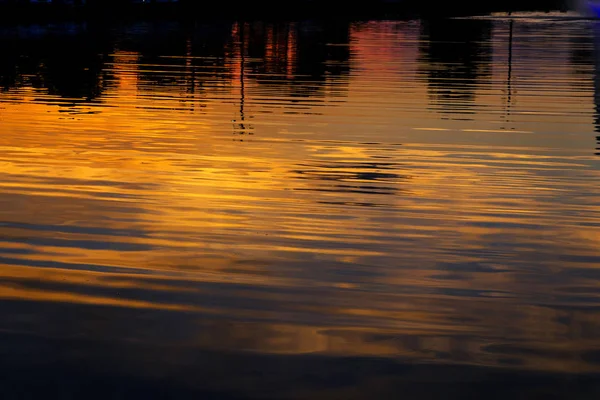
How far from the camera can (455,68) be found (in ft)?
108

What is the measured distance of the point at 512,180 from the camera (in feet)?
42.8

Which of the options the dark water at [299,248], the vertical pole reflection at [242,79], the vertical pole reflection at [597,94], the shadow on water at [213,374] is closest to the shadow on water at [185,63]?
the vertical pole reflection at [242,79]

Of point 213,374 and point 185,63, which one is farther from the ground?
point 185,63

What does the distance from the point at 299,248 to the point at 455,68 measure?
79.7 feet

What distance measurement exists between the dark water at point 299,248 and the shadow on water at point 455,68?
417 millimetres

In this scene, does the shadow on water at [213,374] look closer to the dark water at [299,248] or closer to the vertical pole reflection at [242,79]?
the dark water at [299,248]

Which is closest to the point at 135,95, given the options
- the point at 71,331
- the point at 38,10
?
the point at 71,331

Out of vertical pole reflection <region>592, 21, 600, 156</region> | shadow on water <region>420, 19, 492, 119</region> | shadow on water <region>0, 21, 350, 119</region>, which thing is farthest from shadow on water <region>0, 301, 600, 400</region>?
shadow on water <region>0, 21, 350, 119</region>

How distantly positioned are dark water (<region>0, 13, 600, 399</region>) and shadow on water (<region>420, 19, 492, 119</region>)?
42 centimetres

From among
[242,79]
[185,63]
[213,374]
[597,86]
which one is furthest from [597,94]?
[213,374]

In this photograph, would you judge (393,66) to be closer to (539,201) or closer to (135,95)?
(135,95)

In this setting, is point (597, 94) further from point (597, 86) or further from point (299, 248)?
point (299, 248)

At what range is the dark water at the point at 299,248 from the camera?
624 cm

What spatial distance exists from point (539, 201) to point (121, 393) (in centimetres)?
665
